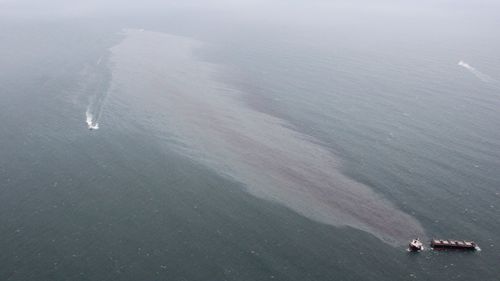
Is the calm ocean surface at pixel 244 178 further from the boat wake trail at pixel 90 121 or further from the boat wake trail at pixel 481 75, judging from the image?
the boat wake trail at pixel 481 75

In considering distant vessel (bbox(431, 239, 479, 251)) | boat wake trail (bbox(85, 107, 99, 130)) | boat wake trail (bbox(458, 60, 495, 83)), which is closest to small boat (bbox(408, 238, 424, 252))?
distant vessel (bbox(431, 239, 479, 251))

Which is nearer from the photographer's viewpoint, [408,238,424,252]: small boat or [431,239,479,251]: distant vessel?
[408,238,424,252]: small boat

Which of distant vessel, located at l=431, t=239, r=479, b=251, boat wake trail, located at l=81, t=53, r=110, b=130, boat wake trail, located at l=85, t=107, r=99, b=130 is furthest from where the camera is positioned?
Answer: boat wake trail, located at l=81, t=53, r=110, b=130

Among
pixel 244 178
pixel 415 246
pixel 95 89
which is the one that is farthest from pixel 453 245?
pixel 95 89

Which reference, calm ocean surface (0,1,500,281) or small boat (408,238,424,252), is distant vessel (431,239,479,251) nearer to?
calm ocean surface (0,1,500,281)

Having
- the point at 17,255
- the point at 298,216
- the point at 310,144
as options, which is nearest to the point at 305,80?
the point at 310,144

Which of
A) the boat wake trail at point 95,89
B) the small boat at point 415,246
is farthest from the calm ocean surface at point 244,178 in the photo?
the small boat at point 415,246

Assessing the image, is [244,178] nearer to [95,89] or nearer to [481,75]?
[95,89]

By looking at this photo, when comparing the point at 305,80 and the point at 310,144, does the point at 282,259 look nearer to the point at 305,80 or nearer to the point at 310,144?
the point at 310,144
